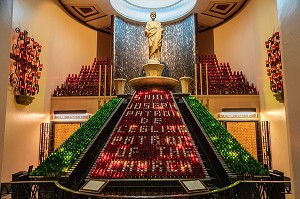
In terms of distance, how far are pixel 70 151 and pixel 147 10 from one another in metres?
9.85

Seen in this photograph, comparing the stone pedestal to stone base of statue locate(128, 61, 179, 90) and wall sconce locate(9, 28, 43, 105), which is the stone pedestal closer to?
stone base of statue locate(128, 61, 179, 90)

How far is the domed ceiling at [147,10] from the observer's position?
10797 millimetres

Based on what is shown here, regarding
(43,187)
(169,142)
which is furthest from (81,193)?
(169,142)

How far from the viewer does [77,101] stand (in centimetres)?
941

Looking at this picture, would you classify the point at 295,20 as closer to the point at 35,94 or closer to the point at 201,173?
the point at 201,173

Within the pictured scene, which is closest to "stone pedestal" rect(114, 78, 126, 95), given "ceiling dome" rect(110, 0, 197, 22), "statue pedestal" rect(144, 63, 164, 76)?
"statue pedestal" rect(144, 63, 164, 76)

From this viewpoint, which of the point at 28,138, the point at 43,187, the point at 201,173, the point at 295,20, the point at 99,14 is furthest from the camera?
the point at 99,14

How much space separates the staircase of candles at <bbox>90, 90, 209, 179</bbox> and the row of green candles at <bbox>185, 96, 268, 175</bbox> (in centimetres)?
50

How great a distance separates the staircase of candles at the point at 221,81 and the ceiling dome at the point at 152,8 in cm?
264

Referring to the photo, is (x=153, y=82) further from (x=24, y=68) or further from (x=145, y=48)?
(x=24, y=68)

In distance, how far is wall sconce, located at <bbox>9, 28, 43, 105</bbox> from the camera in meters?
7.08

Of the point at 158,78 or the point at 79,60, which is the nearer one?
the point at 158,78

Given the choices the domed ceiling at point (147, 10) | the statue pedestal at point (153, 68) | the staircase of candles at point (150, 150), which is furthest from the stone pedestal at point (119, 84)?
the domed ceiling at point (147, 10)

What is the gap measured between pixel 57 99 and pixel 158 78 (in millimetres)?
3894
